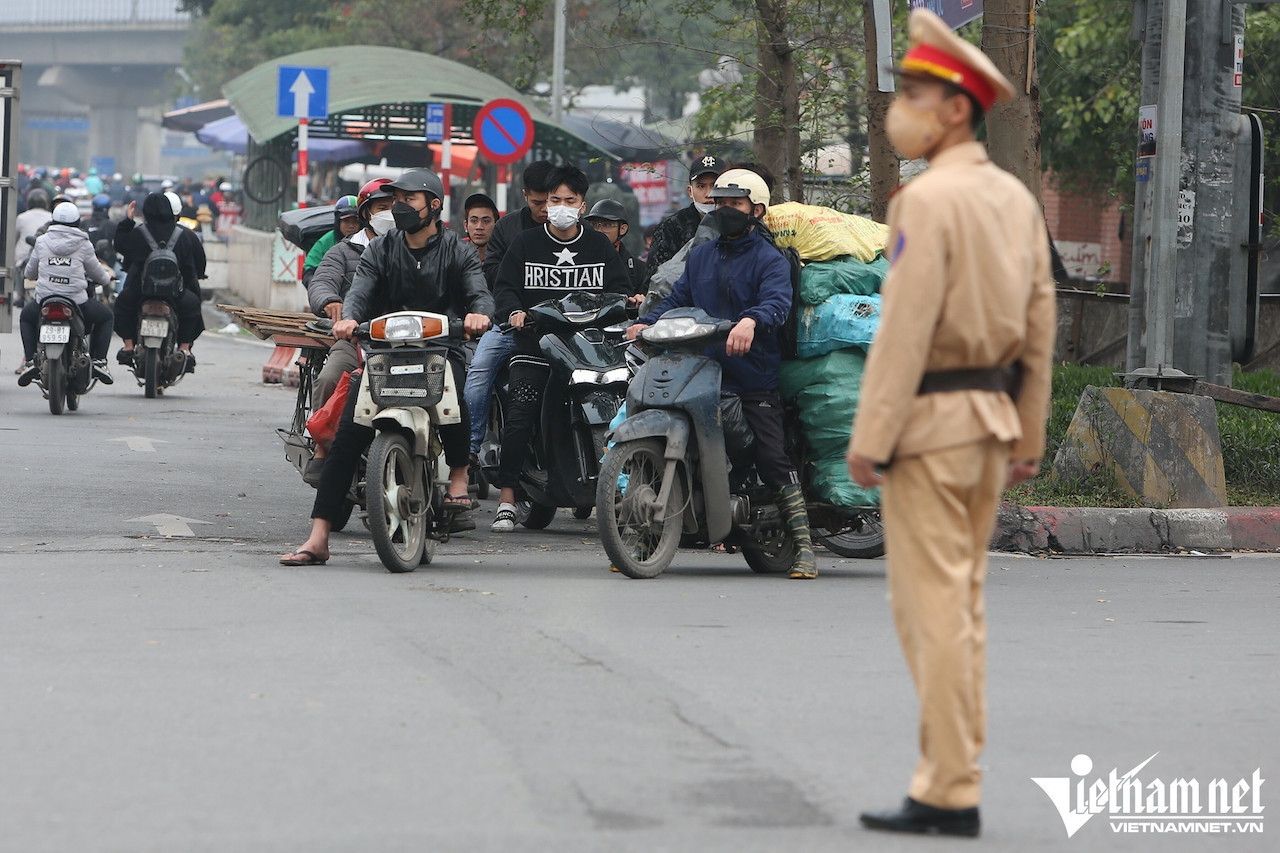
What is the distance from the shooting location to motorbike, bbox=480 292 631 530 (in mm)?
9016

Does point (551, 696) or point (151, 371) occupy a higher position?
point (151, 371)

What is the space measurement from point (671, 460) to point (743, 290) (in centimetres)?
88

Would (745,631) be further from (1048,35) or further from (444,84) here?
(444,84)

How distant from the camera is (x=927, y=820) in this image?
164 inches

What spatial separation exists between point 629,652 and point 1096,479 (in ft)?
16.5

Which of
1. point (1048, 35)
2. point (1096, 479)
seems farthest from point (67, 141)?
point (1096, 479)

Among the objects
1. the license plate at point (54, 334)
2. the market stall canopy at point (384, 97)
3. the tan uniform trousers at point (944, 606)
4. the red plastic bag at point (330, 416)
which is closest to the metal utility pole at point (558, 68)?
the market stall canopy at point (384, 97)

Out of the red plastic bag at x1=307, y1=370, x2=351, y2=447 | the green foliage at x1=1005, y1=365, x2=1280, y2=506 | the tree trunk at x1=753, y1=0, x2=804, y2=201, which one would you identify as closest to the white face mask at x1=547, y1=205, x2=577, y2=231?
the red plastic bag at x1=307, y1=370, x2=351, y2=447

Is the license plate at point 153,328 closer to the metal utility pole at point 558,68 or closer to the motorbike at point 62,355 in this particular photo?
the motorbike at point 62,355

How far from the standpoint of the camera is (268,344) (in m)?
25.0

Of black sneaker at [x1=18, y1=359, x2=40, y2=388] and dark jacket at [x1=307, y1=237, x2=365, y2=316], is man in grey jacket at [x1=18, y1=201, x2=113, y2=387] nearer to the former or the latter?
black sneaker at [x1=18, y1=359, x2=40, y2=388]

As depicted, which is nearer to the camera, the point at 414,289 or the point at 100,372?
the point at 414,289

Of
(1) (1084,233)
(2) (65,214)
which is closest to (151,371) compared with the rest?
(2) (65,214)

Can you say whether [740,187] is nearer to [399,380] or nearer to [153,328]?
[399,380]
